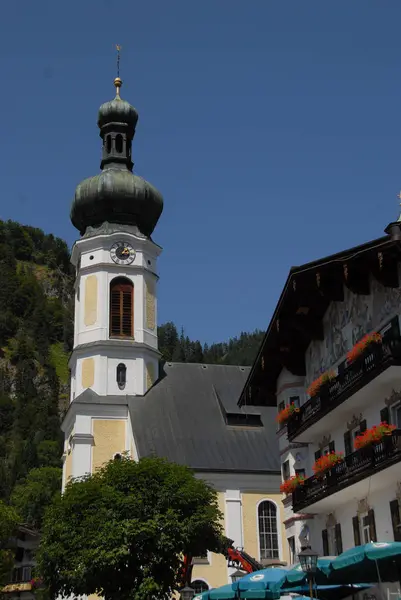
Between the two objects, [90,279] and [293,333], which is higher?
[90,279]

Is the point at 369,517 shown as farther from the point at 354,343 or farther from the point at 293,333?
the point at 293,333

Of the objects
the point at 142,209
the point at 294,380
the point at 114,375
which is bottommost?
the point at 294,380

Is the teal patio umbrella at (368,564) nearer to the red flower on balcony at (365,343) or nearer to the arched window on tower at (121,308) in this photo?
the red flower on balcony at (365,343)

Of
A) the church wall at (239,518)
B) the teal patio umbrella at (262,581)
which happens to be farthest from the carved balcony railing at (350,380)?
the church wall at (239,518)

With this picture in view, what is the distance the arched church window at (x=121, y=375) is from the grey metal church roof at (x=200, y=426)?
0.96 m

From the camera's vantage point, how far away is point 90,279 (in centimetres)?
5141

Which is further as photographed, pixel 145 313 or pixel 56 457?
pixel 56 457

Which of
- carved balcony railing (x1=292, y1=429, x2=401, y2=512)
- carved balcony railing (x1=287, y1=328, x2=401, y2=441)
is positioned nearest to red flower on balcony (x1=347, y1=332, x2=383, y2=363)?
carved balcony railing (x1=287, y1=328, x2=401, y2=441)

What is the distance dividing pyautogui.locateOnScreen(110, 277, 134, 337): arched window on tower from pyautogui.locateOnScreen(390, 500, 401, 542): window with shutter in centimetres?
2938

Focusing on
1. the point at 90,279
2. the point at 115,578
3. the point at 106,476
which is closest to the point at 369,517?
the point at 115,578

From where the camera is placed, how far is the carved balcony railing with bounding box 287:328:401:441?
21.8 metres

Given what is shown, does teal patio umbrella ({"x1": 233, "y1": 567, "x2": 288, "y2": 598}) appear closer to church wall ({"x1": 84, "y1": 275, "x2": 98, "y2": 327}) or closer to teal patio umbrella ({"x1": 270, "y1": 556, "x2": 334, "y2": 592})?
teal patio umbrella ({"x1": 270, "y1": 556, "x2": 334, "y2": 592})

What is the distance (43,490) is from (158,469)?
192 ft

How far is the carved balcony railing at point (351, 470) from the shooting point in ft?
69.5
